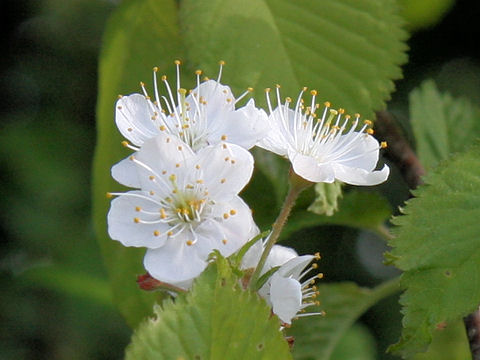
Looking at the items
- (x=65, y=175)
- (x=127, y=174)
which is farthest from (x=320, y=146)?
(x=65, y=175)

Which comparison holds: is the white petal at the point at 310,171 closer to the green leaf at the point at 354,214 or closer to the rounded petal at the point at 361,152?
the rounded petal at the point at 361,152

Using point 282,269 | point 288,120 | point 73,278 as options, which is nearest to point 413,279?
point 282,269

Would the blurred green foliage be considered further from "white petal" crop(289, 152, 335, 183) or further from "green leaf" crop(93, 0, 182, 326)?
"white petal" crop(289, 152, 335, 183)

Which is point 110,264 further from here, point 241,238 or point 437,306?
point 437,306

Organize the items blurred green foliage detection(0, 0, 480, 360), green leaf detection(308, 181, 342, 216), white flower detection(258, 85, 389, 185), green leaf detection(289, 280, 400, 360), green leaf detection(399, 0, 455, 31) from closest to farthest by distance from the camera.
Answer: white flower detection(258, 85, 389, 185)
green leaf detection(308, 181, 342, 216)
green leaf detection(289, 280, 400, 360)
green leaf detection(399, 0, 455, 31)
blurred green foliage detection(0, 0, 480, 360)

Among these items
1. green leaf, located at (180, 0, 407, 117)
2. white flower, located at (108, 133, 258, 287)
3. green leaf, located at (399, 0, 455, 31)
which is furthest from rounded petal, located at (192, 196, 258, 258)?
green leaf, located at (399, 0, 455, 31)

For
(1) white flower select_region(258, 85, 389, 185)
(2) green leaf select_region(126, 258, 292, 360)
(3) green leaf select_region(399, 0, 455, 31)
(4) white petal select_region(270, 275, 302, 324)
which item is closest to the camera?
(2) green leaf select_region(126, 258, 292, 360)
